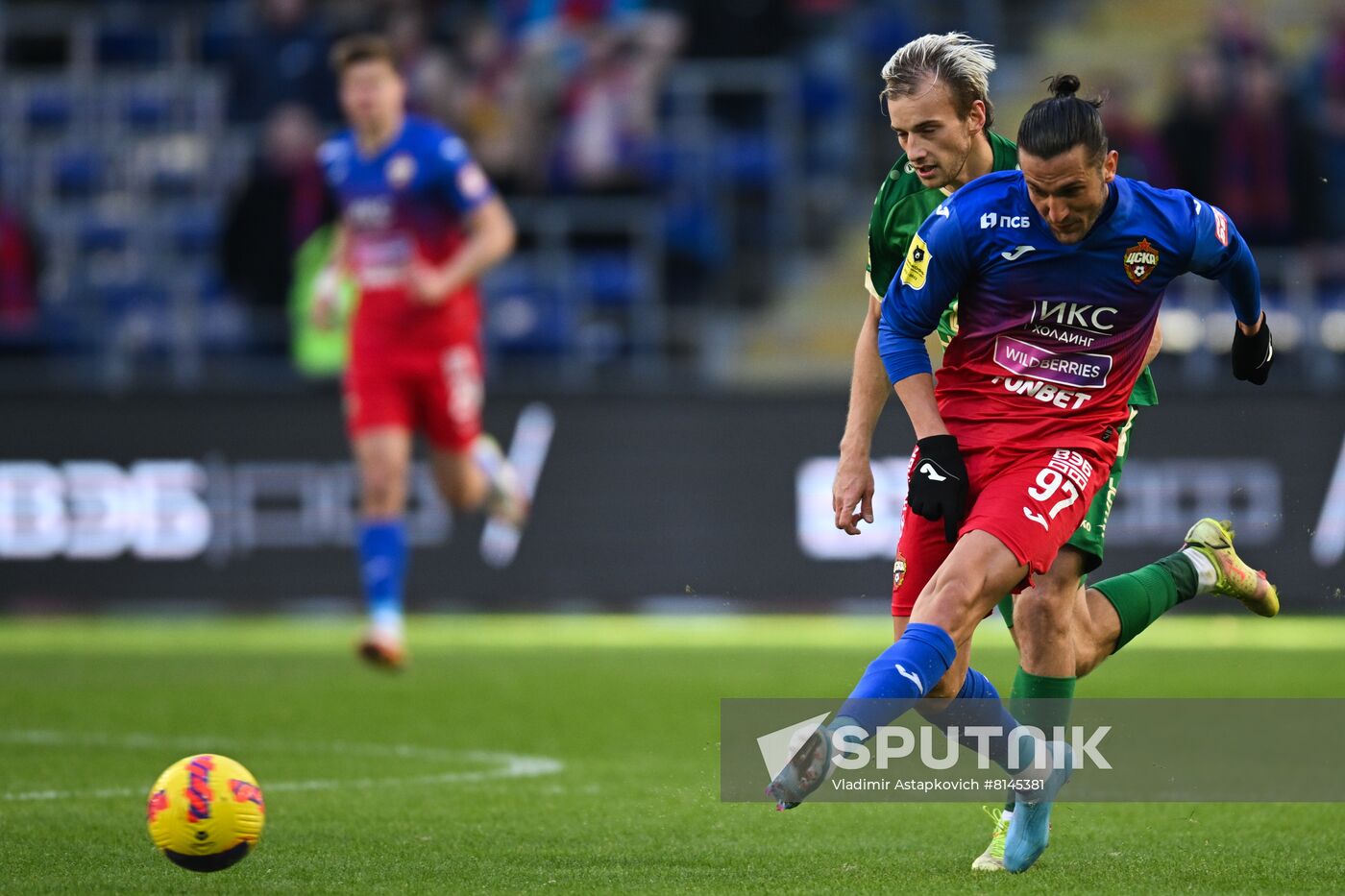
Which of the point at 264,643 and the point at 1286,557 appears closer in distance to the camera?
the point at 264,643

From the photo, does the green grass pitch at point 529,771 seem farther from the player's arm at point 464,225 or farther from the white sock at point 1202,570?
the player's arm at point 464,225

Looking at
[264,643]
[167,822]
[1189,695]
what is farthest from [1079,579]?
[264,643]

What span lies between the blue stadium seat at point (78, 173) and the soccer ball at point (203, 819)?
13665 mm

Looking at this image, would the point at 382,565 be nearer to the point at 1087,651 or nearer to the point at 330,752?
the point at 330,752

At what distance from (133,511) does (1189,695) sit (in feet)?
26.4

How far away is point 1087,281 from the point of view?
16.3 ft

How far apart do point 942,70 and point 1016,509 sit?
1.14 meters

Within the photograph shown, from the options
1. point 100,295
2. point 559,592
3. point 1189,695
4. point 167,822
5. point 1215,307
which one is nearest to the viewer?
point 167,822

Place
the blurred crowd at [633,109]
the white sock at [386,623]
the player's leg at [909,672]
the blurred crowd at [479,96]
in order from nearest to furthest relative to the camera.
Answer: the player's leg at [909,672] < the white sock at [386,623] < the blurred crowd at [633,109] < the blurred crowd at [479,96]

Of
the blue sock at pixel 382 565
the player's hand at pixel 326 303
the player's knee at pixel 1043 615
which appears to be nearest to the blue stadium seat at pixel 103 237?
the player's hand at pixel 326 303

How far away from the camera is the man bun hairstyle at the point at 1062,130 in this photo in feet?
15.5

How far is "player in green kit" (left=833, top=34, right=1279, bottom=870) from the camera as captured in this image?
5.19 meters

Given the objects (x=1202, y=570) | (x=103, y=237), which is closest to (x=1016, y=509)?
(x=1202, y=570)

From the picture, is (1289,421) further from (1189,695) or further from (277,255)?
(277,255)
